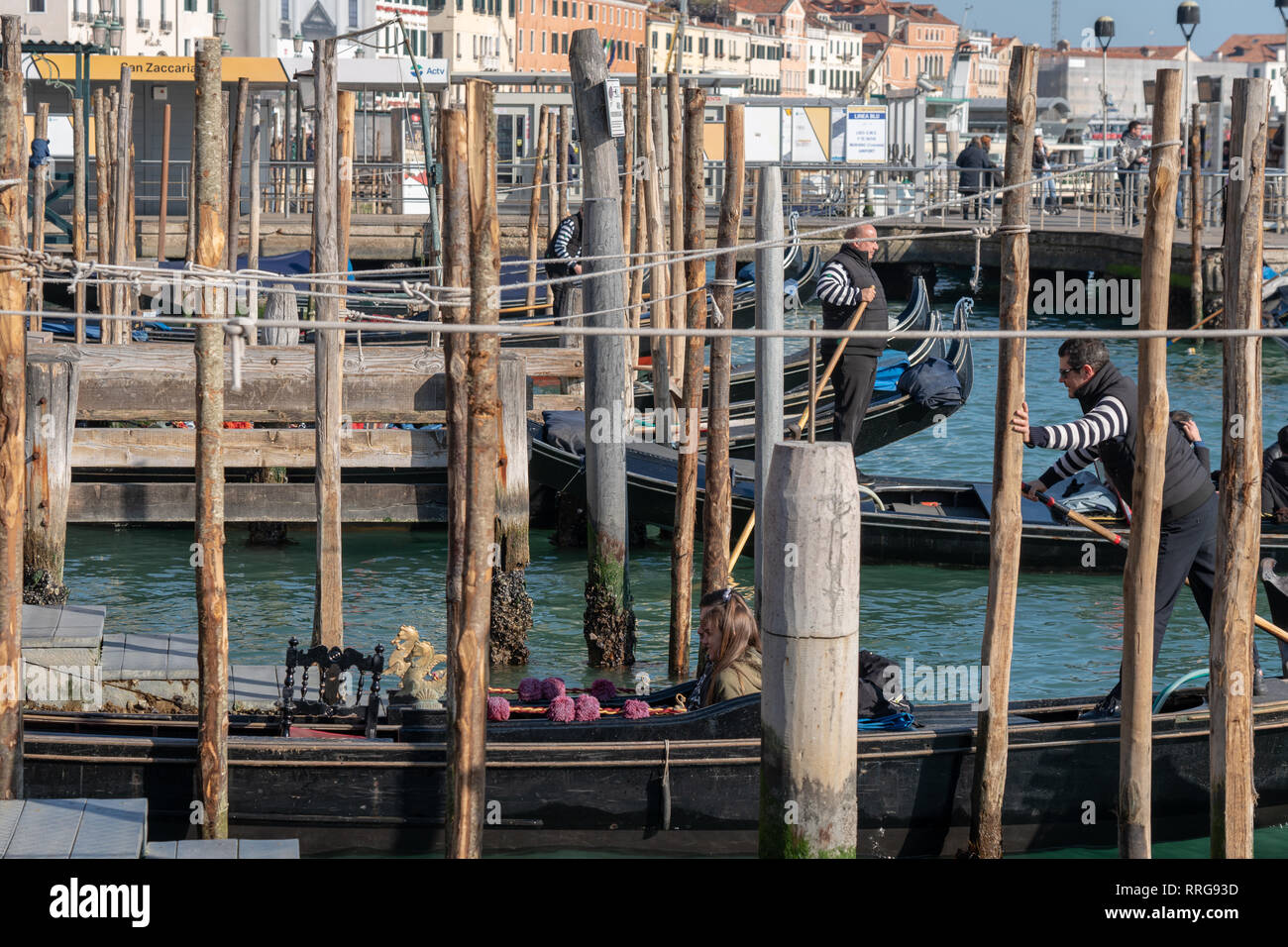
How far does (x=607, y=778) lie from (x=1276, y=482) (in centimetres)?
530

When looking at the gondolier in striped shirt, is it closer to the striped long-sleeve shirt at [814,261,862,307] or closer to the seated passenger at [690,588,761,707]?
the seated passenger at [690,588,761,707]

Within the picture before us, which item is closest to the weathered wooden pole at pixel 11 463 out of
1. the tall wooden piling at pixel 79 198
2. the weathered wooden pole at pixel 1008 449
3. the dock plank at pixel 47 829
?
the dock plank at pixel 47 829

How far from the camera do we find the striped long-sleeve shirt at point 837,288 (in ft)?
32.0

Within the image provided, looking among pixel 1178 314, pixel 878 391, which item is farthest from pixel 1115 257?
pixel 878 391

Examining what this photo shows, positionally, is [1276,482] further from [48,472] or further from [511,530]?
[48,472]

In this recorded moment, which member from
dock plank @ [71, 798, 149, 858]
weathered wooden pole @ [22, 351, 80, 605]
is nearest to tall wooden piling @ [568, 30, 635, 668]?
weathered wooden pole @ [22, 351, 80, 605]

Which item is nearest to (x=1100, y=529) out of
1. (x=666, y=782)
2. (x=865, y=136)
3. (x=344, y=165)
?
(x=666, y=782)

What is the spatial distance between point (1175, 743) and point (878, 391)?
20.7 ft

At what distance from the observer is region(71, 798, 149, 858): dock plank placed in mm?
4621

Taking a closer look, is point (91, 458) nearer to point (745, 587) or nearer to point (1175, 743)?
point (745, 587)

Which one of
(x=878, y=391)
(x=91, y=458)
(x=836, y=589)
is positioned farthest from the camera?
(x=878, y=391)

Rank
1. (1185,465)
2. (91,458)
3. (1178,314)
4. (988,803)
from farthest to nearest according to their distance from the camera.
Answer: (1178,314)
(91,458)
(1185,465)
(988,803)

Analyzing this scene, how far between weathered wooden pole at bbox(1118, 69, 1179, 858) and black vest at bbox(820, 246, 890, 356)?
4.68 m
